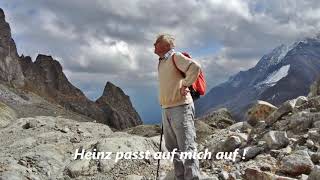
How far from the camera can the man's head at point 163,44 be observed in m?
10.4

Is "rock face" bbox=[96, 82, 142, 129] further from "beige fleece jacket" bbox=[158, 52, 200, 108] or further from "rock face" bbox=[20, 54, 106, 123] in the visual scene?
"beige fleece jacket" bbox=[158, 52, 200, 108]

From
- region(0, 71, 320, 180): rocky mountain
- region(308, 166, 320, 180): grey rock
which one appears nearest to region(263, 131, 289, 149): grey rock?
region(0, 71, 320, 180): rocky mountain

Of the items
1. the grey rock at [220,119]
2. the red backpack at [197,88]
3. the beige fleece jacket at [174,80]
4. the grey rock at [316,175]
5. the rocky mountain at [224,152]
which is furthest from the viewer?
the grey rock at [220,119]

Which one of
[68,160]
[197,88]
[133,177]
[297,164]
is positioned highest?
[197,88]

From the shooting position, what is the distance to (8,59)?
498 ft

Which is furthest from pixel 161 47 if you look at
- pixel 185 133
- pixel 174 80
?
pixel 185 133

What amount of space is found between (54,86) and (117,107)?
81.0 ft

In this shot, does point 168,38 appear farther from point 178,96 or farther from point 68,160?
point 68,160

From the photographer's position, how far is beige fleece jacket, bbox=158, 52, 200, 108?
33.4 ft

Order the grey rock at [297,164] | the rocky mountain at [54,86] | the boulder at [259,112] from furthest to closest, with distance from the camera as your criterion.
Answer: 1. the rocky mountain at [54,86]
2. the boulder at [259,112]
3. the grey rock at [297,164]

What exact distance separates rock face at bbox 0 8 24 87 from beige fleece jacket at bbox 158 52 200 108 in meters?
138

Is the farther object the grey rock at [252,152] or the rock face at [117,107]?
the rock face at [117,107]

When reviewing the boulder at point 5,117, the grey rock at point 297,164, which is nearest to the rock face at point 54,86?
the boulder at point 5,117

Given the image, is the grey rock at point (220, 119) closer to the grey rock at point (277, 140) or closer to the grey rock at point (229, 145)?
the grey rock at point (229, 145)
